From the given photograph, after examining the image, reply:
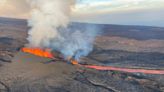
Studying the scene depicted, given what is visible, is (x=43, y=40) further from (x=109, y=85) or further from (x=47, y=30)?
(x=109, y=85)

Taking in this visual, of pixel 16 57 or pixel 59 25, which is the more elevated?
pixel 59 25

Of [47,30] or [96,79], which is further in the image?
[47,30]

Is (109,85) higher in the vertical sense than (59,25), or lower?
lower

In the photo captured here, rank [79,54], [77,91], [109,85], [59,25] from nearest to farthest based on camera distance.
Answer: [77,91]
[109,85]
[79,54]
[59,25]

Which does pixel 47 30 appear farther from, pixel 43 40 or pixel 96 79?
pixel 96 79

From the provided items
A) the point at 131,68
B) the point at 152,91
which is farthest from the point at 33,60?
the point at 152,91

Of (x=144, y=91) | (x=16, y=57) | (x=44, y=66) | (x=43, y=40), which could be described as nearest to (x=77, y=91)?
(x=144, y=91)

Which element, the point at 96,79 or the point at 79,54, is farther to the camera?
the point at 79,54

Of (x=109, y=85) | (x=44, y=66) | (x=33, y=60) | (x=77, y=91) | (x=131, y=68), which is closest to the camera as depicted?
(x=77, y=91)

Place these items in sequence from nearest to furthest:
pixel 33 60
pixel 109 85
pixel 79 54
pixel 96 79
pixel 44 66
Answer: pixel 109 85, pixel 96 79, pixel 44 66, pixel 33 60, pixel 79 54
